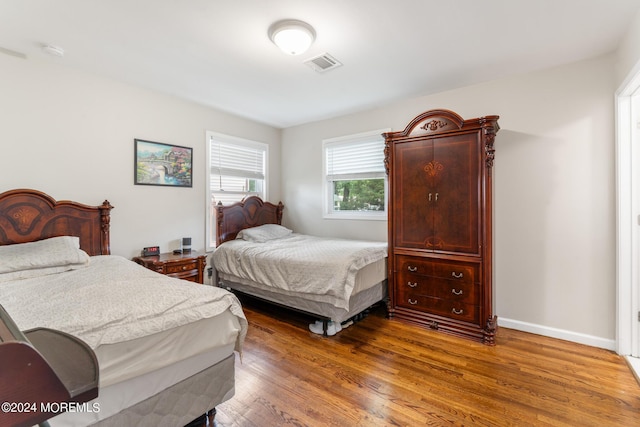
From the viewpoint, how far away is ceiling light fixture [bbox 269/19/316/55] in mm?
2082

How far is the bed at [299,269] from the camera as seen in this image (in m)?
2.71

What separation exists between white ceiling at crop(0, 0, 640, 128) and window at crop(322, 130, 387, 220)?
36.6 inches

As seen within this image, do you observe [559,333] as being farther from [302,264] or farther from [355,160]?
[355,160]

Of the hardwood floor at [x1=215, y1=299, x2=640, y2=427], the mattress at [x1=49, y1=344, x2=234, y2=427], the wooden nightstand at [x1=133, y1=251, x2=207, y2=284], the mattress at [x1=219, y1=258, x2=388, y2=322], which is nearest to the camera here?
the mattress at [x1=49, y1=344, x2=234, y2=427]

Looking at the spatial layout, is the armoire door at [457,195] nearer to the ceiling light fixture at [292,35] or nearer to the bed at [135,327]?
the ceiling light fixture at [292,35]

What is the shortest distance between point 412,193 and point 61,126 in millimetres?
3467

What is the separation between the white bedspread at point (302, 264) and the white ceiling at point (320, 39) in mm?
1825

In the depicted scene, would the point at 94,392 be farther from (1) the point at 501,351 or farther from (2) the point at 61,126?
(2) the point at 61,126

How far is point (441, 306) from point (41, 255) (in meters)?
3.46

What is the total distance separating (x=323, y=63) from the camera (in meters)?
2.68

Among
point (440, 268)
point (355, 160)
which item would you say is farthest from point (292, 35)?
point (440, 268)

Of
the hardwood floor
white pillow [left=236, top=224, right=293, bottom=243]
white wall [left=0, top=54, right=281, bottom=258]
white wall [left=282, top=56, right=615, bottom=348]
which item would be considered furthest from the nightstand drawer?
white wall [left=282, top=56, right=615, bottom=348]

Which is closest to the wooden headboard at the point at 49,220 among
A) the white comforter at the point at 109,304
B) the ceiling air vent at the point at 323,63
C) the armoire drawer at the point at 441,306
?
the white comforter at the point at 109,304

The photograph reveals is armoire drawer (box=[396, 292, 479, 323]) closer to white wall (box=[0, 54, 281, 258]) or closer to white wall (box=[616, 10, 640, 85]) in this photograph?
white wall (box=[616, 10, 640, 85])
